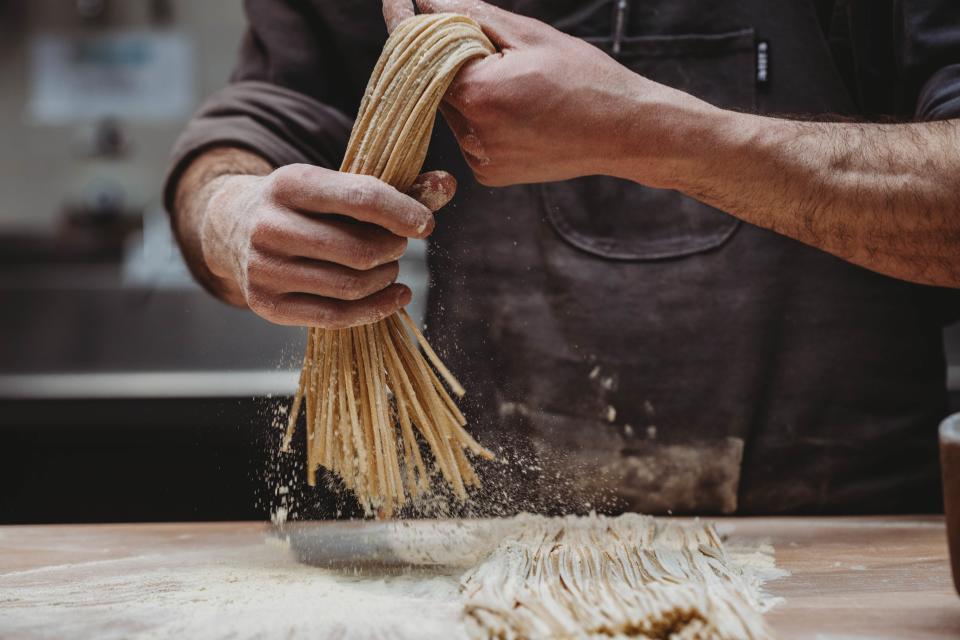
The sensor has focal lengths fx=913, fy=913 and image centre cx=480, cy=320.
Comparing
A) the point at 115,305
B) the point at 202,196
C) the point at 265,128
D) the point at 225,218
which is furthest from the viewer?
the point at 115,305

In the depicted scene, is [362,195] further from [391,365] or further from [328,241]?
[391,365]

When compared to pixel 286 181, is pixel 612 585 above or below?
below

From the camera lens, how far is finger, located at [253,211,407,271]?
1.03 m

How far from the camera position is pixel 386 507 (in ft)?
3.80

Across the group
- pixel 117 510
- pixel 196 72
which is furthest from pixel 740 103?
pixel 196 72

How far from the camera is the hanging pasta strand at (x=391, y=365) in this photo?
105 cm

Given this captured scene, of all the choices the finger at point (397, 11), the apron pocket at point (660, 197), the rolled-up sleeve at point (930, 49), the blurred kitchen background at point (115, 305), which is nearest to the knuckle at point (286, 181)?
the finger at point (397, 11)

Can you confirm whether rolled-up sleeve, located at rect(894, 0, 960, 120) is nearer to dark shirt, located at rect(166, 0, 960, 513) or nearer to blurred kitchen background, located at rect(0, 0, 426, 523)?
dark shirt, located at rect(166, 0, 960, 513)

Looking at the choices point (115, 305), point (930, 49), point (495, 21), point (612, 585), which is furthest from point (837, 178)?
point (115, 305)

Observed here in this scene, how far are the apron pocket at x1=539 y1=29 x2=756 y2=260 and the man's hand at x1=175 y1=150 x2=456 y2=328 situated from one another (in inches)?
19.3

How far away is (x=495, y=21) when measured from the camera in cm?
110

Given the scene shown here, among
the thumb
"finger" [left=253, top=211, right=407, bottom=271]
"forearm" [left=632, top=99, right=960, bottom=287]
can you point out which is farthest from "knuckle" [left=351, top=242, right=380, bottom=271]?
"forearm" [left=632, top=99, right=960, bottom=287]

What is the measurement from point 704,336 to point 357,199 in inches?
29.8

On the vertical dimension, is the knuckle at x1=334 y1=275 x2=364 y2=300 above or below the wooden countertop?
above
